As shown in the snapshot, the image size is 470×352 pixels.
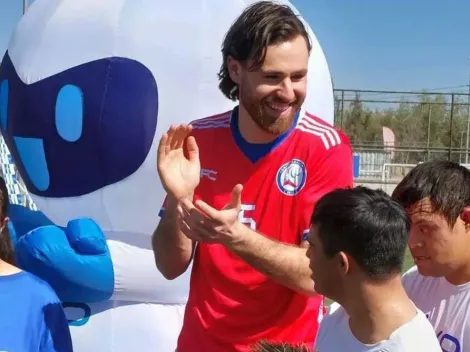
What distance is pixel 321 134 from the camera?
6.75 ft

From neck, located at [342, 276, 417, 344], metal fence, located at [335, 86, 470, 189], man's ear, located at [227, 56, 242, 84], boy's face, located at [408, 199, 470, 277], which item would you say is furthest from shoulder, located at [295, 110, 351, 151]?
metal fence, located at [335, 86, 470, 189]

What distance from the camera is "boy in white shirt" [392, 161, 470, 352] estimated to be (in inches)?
68.7

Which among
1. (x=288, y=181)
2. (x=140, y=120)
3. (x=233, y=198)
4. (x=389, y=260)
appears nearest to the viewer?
(x=389, y=260)

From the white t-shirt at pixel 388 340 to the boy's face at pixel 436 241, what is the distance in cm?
26

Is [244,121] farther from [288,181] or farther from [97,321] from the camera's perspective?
[97,321]

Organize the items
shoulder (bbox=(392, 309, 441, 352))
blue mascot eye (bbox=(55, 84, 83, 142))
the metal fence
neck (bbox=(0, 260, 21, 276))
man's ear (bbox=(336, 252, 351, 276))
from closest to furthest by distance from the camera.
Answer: shoulder (bbox=(392, 309, 441, 352)) → man's ear (bbox=(336, 252, 351, 276)) → neck (bbox=(0, 260, 21, 276)) → blue mascot eye (bbox=(55, 84, 83, 142)) → the metal fence

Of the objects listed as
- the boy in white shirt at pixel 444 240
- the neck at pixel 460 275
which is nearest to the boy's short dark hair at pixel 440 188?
the boy in white shirt at pixel 444 240

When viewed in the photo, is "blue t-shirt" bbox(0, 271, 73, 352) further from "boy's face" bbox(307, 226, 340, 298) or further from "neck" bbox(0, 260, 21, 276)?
"boy's face" bbox(307, 226, 340, 298)

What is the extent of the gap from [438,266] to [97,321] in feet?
6.99

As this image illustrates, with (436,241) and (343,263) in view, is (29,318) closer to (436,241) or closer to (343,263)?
(343,263)

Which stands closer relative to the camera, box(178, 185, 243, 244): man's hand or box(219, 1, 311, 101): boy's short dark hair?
box(178, 185, 243, 244): man's hand

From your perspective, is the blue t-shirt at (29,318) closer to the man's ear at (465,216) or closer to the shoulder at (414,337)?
the shoulder at (414,337)

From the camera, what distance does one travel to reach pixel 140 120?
3.41 m

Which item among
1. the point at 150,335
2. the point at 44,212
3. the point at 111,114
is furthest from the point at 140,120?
the point at 150,335
